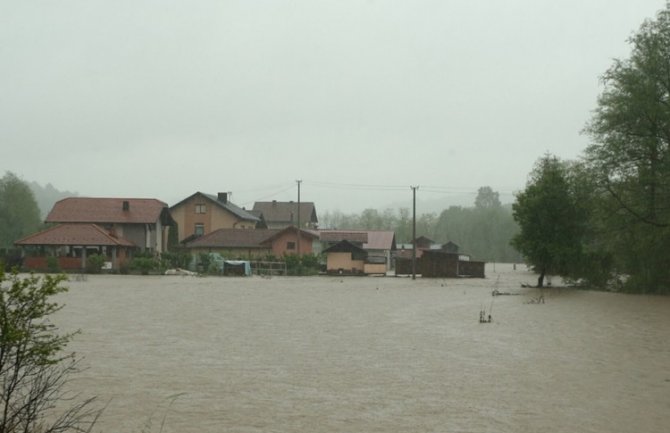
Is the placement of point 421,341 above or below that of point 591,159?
below

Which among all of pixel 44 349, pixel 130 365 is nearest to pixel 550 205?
pixel 130 365

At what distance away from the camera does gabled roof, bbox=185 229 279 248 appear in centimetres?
6575

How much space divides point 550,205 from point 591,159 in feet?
30.1

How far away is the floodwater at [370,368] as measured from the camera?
32.9 ft

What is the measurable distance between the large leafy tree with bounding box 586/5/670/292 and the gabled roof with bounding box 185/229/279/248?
124ft

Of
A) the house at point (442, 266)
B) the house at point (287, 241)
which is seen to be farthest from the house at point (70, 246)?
the house at point (442, 266)

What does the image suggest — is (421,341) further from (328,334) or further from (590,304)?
(590,304)

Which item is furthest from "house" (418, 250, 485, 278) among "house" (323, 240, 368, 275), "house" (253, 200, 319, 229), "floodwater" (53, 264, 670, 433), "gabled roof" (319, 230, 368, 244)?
"house" (253, 200, 319, 229)

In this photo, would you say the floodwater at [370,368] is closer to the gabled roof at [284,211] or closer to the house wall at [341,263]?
the house wall at [341,263]

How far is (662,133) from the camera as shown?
3114 cm

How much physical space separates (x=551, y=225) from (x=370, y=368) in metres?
32.5

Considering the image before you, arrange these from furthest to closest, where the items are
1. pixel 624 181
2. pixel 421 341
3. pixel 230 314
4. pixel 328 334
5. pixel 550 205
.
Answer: pixel 550 205
pixel 624 181
pixel 230 314
pixel 328 334
pixel 421 341

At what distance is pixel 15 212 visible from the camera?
82125 mm

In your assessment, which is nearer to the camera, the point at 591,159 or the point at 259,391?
the point at 259,391
